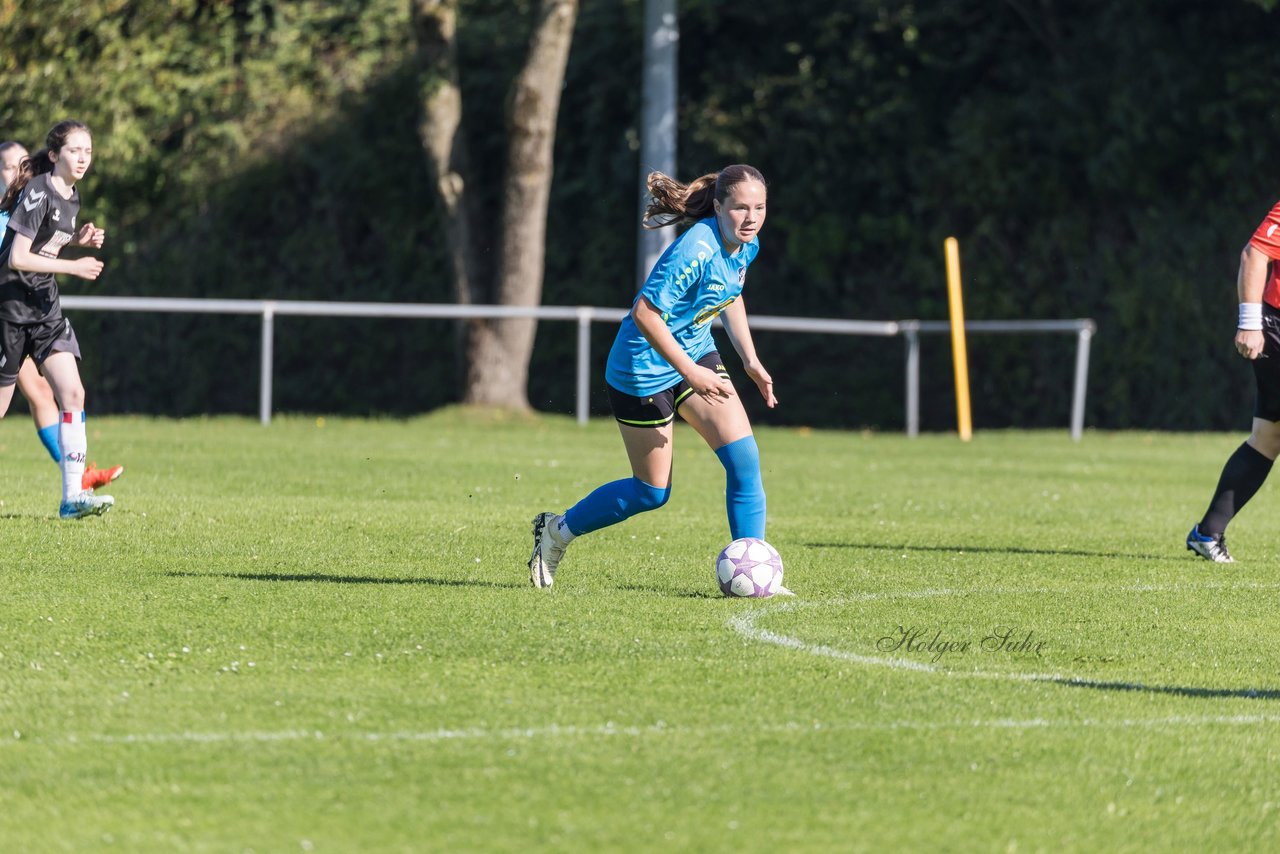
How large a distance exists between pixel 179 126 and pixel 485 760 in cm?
2196

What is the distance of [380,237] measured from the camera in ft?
83.6

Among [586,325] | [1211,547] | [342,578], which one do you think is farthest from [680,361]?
[586,325]

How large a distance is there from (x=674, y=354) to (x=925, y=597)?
64.4 inches

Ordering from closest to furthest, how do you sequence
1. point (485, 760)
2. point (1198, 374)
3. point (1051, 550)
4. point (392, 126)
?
point (485, 760)
point (1051, 550)
point (1198, 374)
point (392, 126)

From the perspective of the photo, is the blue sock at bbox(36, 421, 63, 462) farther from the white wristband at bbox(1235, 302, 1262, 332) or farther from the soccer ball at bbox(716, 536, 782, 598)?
the white wristband at bbox(1235, 302, 1262, 332)

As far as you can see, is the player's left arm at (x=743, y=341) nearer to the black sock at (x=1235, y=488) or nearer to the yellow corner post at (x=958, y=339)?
the black sock at (x=1235, y=488)

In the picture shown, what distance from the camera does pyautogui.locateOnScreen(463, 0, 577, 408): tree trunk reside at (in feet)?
71.2

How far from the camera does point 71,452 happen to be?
33.3 feet

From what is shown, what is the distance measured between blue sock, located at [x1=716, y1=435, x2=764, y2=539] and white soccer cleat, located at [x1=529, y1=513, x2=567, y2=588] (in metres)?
0.77

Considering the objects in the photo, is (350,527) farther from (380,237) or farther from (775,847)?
(380,237)

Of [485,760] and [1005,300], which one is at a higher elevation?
[1005,300]

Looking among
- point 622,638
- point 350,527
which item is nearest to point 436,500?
point 350,527

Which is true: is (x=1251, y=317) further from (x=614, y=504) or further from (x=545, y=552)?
(x=545, y=552)

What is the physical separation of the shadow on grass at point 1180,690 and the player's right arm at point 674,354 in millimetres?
1989
